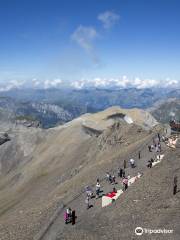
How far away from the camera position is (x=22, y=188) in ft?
390

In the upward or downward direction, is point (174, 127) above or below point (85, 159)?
above

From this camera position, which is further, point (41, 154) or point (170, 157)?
point (41, 154)

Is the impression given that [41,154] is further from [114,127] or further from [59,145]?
[114,127]

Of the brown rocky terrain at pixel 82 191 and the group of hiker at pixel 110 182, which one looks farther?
the group of hiker at pixel 110 182

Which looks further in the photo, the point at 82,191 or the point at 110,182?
the point at 110,182

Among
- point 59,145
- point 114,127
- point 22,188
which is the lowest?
point 22,188

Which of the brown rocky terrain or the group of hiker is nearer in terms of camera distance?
the brown rocky terrain

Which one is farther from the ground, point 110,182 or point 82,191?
point 110,182

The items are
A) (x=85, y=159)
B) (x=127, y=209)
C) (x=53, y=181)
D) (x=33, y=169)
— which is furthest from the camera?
(x=33, y=169)

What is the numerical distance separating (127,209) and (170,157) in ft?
45.4

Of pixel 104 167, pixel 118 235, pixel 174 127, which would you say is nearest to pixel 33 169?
pixel 104 167

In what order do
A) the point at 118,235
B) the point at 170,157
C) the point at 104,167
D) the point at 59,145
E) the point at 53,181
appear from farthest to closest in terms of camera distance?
the point at 59,145
the point at 53,181
the point at 104,167
the point at 170,157
the point at 118,235

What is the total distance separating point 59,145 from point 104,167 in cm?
6809

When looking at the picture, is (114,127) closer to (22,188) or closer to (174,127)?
(22,188)
